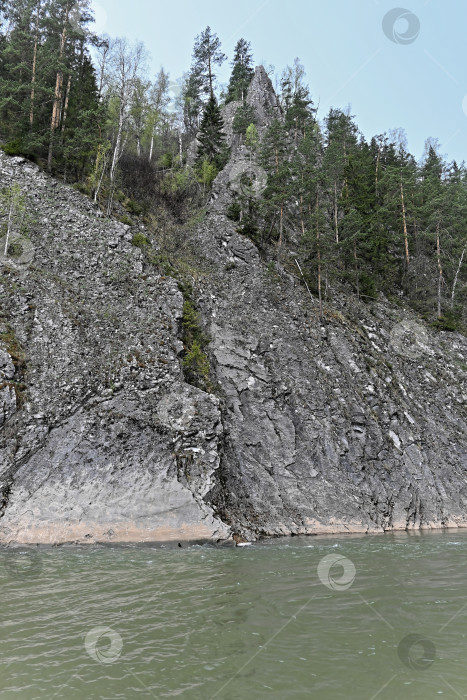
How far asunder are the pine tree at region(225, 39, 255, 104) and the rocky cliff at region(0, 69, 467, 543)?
36203 mm

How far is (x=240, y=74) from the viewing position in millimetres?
58094

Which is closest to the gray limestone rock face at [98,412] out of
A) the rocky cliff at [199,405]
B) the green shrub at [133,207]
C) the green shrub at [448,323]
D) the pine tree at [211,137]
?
the rocky cliff at [199,405]

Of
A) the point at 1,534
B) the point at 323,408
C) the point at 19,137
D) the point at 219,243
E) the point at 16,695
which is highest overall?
the point at 19,137

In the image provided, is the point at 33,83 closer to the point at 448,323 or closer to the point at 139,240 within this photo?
the point at 139,240

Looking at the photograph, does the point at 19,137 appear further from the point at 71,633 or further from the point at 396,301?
the point at 71,633

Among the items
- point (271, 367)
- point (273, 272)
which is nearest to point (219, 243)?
point (273, 272)

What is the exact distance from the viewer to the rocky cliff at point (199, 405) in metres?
14.8

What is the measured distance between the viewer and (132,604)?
8.00 metres

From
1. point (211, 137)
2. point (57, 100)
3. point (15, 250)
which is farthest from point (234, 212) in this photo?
point (15, 250)

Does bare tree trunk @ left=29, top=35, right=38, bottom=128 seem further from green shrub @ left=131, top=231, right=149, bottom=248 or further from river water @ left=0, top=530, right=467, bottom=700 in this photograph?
river water @ left=0, top=530, right=467, bottom=700

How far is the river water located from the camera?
5.05 meters

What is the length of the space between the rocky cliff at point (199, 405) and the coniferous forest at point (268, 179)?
350 centimetres

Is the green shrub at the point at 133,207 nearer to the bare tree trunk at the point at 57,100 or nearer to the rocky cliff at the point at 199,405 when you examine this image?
the rocky cliff at the point at 199,405

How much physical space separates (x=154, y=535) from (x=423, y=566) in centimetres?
825
